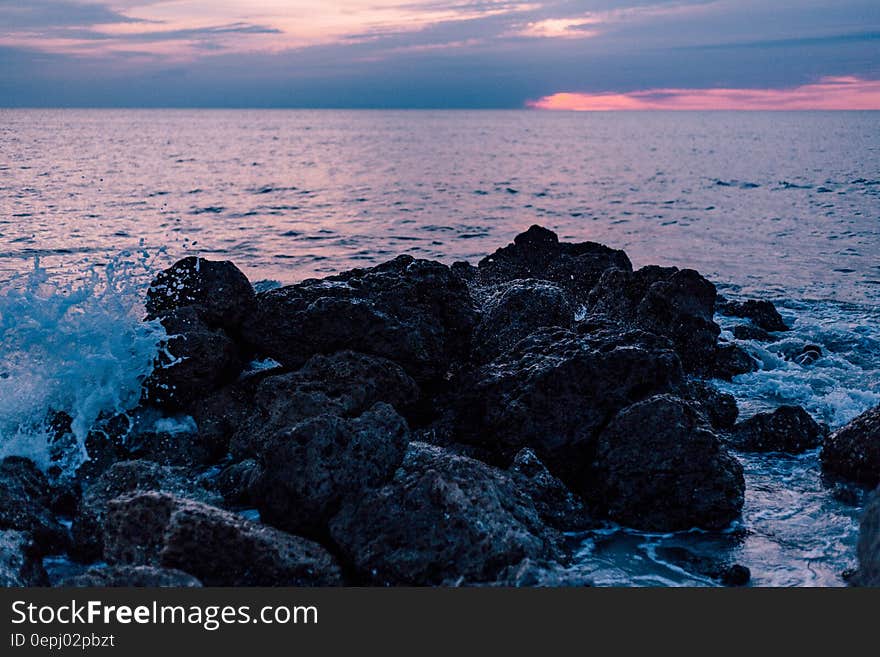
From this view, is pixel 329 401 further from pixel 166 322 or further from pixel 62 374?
pixel 62 374

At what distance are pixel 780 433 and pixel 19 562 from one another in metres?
6.11

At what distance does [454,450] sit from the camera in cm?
640

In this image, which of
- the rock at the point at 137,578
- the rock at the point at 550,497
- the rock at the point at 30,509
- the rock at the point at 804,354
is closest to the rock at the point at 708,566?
the rock at the point at 550,497

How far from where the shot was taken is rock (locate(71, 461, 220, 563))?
207 inches

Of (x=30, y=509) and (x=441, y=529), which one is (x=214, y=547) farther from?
(x=30, y=509)

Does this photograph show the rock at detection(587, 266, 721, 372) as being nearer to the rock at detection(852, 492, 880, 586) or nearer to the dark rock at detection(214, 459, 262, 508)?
the rock at detection(852, 492, 880, 586)

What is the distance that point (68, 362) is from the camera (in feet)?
24.8

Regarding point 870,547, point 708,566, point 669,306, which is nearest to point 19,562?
point 708,566

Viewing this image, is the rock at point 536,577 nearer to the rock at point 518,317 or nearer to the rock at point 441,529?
the rock at point 441,529

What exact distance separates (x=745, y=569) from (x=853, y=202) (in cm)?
3066

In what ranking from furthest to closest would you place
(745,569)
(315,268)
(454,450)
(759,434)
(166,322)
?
(315,268)
(166,322)
(759,434)
(454,450)
(745,569)

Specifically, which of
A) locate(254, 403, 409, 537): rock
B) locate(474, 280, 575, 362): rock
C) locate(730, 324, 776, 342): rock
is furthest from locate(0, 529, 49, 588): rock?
locate(730, 324, 776, 342): rock

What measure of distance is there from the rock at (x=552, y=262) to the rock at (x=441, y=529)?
309 inches

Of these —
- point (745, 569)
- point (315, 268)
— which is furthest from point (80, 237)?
point (745, 569)
